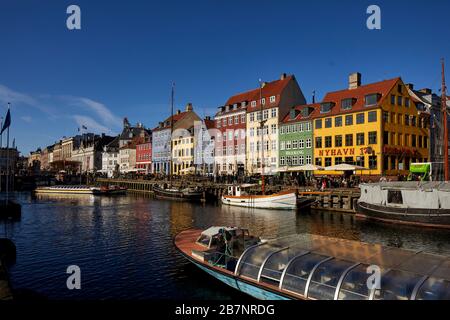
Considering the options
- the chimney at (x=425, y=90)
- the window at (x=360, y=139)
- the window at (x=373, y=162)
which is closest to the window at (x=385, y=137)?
the window at (x=373, y=162)

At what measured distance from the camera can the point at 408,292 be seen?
949 cm

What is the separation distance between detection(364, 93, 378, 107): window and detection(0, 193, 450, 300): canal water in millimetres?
20729

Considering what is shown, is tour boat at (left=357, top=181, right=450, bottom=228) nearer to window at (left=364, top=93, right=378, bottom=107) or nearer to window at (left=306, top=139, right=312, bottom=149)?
window at (left=364, top=93, right=378, bottom=107)

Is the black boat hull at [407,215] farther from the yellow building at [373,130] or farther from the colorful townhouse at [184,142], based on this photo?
the colorful townhouse at [184,142]

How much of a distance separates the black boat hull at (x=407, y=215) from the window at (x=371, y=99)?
2110cm

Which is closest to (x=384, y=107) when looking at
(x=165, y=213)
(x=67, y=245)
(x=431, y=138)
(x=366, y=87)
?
(x=366, y=87)

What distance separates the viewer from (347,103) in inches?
2138

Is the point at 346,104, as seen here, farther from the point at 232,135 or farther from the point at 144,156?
the point at 144,156

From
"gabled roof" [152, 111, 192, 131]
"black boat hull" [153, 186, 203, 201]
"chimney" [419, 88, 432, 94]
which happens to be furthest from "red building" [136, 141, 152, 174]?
"chimney" [419, 88, 432, 94]

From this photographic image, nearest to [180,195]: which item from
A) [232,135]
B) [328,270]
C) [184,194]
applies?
[184,194]

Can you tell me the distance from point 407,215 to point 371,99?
82.1 ft

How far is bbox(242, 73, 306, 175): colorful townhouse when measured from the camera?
216 feet
